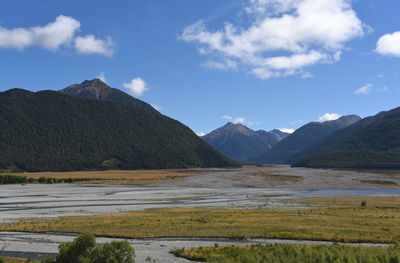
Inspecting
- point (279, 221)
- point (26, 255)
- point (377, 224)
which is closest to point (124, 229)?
point (26, 255)

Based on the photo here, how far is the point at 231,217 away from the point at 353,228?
1668 cm

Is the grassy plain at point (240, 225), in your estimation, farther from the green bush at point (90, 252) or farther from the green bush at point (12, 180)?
the green bush at point (12, 180)

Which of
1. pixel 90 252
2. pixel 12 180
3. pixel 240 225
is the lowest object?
pixel 240 225

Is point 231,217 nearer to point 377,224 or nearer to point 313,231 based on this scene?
point 313,231

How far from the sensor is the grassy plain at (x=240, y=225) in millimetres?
37719

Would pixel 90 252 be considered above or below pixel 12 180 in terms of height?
above

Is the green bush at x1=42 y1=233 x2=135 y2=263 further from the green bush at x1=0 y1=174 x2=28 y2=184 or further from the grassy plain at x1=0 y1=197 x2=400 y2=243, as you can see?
the green bush at x1=0 y1=174 x2=28 y2=184

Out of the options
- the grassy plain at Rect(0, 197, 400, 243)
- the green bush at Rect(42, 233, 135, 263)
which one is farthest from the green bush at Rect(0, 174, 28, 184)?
the green bush at Rect(42, 233, 135, 263)

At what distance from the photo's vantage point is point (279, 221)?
1833 inches

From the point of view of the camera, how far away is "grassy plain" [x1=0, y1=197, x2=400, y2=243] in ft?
124

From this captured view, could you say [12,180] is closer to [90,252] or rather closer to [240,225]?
[240,225]

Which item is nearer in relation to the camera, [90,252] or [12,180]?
[90,252]

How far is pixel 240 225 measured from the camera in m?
43.3

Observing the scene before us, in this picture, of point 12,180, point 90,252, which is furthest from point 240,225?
point 12,180
